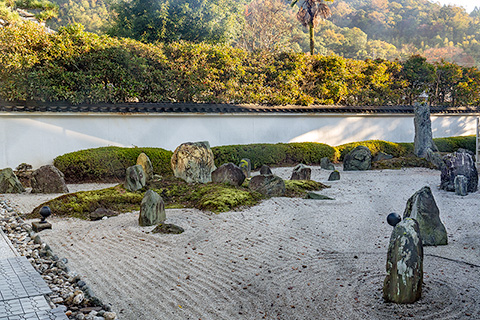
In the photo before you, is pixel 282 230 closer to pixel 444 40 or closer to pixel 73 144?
pixel 73 144

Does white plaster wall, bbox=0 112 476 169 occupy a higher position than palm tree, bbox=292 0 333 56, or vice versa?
palm tree, bbox=292 0 333 56

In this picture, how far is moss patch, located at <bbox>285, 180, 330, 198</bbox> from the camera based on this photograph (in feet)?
33.0

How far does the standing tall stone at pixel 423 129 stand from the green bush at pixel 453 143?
9.22 feet

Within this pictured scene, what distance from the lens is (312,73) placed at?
18484 mm

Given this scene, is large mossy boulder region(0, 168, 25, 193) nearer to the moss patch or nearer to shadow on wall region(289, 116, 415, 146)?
the moss patch

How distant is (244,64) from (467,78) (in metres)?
13.9

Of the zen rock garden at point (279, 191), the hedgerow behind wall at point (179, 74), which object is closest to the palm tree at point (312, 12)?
the hedgerow behind wall at point (179, 74)

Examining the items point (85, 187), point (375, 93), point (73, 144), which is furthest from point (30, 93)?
point (375, 93)

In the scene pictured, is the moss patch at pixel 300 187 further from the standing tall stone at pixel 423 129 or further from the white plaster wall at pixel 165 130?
Answer: the standing tall stone at pixel 423 129

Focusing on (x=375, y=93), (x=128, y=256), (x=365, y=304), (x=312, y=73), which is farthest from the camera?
(x=375, y=93)

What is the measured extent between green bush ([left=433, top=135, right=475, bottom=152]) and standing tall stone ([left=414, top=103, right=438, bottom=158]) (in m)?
2.81

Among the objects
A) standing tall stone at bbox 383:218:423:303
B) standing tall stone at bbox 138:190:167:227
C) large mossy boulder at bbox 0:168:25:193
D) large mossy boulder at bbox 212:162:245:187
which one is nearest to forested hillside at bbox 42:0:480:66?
large mossy boulder at bbox 212:162:245:187

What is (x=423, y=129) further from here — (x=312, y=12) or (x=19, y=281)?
(x=19, y=281)

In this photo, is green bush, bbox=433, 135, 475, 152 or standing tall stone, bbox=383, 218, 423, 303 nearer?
standing tall stone, bbox=383, 218, 423, 303
